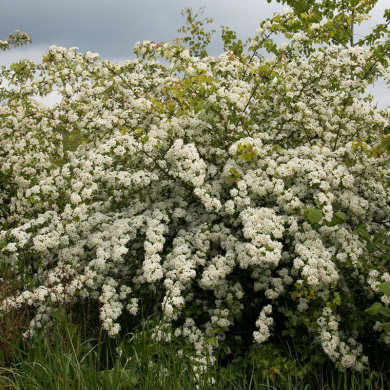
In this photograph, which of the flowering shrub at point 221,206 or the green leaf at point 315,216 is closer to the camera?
the green leaf at point 315,216

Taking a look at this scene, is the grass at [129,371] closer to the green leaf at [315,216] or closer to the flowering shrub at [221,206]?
the flowering shrub at [221,206]

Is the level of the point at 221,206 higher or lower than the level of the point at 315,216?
higher

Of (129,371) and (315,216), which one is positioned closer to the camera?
(129,371)

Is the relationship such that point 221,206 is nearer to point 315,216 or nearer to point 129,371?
point 315,216

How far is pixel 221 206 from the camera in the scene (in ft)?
18.2

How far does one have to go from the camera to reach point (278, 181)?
5289 mm

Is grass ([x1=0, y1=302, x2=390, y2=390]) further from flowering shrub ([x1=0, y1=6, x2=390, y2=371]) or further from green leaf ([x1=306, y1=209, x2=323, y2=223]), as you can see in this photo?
green leaf ([x1=306, y1=209, x2=323, y2=223])

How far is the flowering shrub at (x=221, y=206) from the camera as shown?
502cm

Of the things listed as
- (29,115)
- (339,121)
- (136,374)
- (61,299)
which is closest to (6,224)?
(29,115)

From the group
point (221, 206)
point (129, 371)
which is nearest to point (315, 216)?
point (221, 206)

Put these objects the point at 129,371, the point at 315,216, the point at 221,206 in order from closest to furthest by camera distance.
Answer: the point at 129,371 < the point at 315,216 < the point at 221,206

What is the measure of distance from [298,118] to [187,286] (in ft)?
9.15

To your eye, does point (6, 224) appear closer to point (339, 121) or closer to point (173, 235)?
point (173, 235)

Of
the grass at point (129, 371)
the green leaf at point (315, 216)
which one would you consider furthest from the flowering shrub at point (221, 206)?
the grass at point (129, 371)
